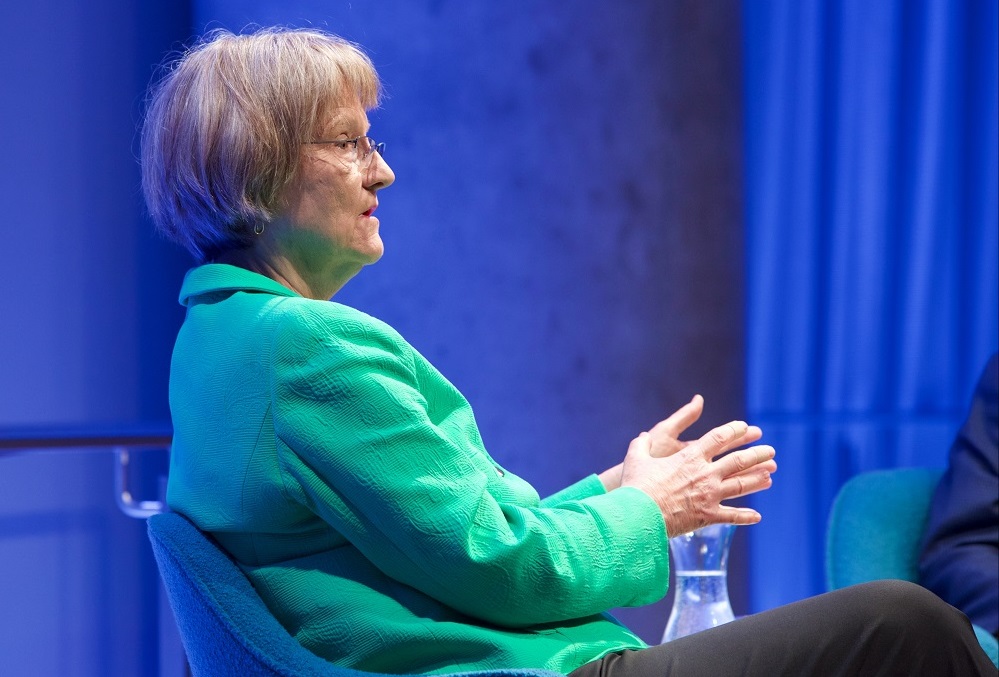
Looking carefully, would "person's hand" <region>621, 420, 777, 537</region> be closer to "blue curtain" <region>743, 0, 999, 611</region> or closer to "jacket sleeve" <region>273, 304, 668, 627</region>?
"jacket sleeve" <region>273, 304, 668, 627</region>

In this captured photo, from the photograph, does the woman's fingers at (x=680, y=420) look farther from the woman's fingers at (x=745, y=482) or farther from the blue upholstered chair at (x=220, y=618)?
the blue upholstered chair at (x=220, y=618)

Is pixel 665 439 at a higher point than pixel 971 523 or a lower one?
higher

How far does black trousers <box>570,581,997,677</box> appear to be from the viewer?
1.07 meters

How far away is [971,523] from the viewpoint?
7.06 ft

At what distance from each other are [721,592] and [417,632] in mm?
926

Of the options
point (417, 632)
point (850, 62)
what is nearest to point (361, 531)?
point (417, 632)

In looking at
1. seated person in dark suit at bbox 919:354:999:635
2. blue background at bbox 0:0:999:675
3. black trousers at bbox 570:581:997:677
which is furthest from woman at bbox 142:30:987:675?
blue background at bbox 0:0:999:675

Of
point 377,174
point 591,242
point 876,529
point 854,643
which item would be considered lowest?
point 876,529

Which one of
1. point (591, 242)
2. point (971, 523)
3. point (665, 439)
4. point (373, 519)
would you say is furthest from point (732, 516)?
point (591, 242)

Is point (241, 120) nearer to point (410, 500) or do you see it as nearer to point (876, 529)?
point (410, 500)

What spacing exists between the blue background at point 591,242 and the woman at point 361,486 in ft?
5.02

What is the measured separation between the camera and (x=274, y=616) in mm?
1134

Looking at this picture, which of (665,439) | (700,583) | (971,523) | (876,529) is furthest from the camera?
(876,529)

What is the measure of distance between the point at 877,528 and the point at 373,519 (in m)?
1.54
